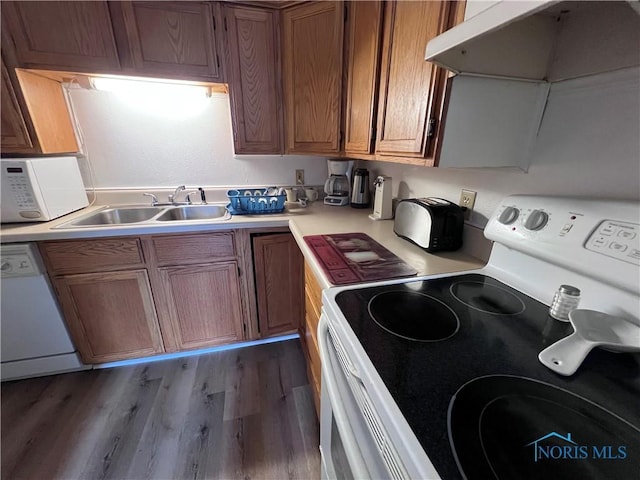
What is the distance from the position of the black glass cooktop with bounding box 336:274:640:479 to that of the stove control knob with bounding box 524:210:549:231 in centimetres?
21

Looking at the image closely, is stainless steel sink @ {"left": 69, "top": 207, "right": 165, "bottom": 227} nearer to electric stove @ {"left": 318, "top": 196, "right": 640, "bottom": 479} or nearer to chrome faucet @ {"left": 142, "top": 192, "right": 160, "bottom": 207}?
chrome faucet @ {"left": 142, "top": 192, "right": 160, "bottom": 207}

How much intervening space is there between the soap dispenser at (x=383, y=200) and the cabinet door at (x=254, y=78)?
2.40 ft

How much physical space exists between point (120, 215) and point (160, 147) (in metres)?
0.54

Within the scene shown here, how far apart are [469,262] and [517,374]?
0.56m

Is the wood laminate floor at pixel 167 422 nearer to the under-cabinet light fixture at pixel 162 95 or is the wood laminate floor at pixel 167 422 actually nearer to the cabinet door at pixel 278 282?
the cabinet door at pixel 278 282

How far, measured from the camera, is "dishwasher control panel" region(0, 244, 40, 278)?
129 cm

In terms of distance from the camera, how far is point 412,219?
1124 mm

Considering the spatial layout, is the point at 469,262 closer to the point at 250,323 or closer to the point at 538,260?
the point at 538,260

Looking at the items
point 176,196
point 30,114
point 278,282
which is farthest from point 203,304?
point 30,114

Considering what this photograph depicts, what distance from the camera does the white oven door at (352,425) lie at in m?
0.43

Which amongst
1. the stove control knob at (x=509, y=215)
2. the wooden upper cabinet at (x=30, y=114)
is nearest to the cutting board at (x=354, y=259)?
the stove control knob at (x=509, y=215)

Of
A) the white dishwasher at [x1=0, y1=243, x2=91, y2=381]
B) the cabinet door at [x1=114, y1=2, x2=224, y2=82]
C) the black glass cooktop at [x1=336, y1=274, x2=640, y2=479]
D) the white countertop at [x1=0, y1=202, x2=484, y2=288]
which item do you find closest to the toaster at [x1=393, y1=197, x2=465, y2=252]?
the white countertop at [x1=0, y1=202, x2=484, y2=288]

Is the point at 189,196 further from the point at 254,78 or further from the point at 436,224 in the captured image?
the point at 436,224

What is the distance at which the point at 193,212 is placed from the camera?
1.88 metres
